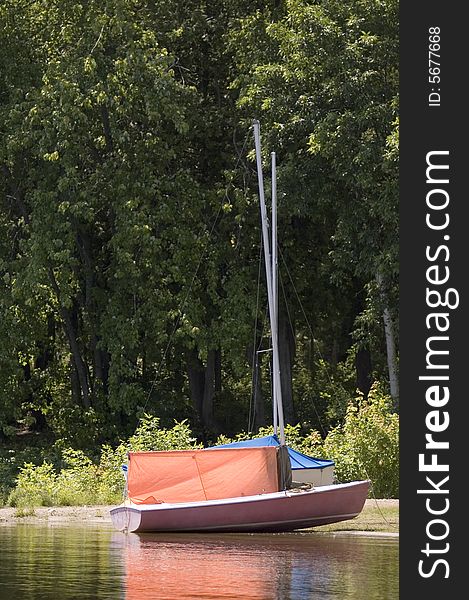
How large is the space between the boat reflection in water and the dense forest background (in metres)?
13.9

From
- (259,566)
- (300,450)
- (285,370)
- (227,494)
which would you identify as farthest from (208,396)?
(259,566)

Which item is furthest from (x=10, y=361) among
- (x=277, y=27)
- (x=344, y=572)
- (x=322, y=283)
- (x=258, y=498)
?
(x=344, y=572)

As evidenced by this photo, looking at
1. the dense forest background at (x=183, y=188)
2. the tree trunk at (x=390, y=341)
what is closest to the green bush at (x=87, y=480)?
the dense forest background at (x=183, y=188)

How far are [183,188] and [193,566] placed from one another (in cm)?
2373

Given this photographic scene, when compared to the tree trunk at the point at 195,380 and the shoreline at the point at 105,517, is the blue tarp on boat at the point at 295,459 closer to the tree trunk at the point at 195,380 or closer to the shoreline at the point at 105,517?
the shoreline at the point at 105,517

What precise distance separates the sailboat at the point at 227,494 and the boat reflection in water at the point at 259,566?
1.29 feet

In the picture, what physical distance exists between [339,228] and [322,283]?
288 inches

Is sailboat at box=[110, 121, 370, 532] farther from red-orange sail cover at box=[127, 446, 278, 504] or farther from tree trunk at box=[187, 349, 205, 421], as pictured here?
tree trunk at box=[187, 349, 205, 421]

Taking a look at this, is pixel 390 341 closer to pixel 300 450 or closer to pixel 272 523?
pixel 300 450

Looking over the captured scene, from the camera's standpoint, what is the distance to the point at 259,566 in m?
22.3

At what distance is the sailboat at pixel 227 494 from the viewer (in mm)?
28828

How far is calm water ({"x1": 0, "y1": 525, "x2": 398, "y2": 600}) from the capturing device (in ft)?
62.2

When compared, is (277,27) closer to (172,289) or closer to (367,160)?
(367,160)

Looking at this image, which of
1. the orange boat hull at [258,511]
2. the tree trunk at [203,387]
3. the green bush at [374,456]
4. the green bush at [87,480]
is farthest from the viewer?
the tree trunk at [203,387]
